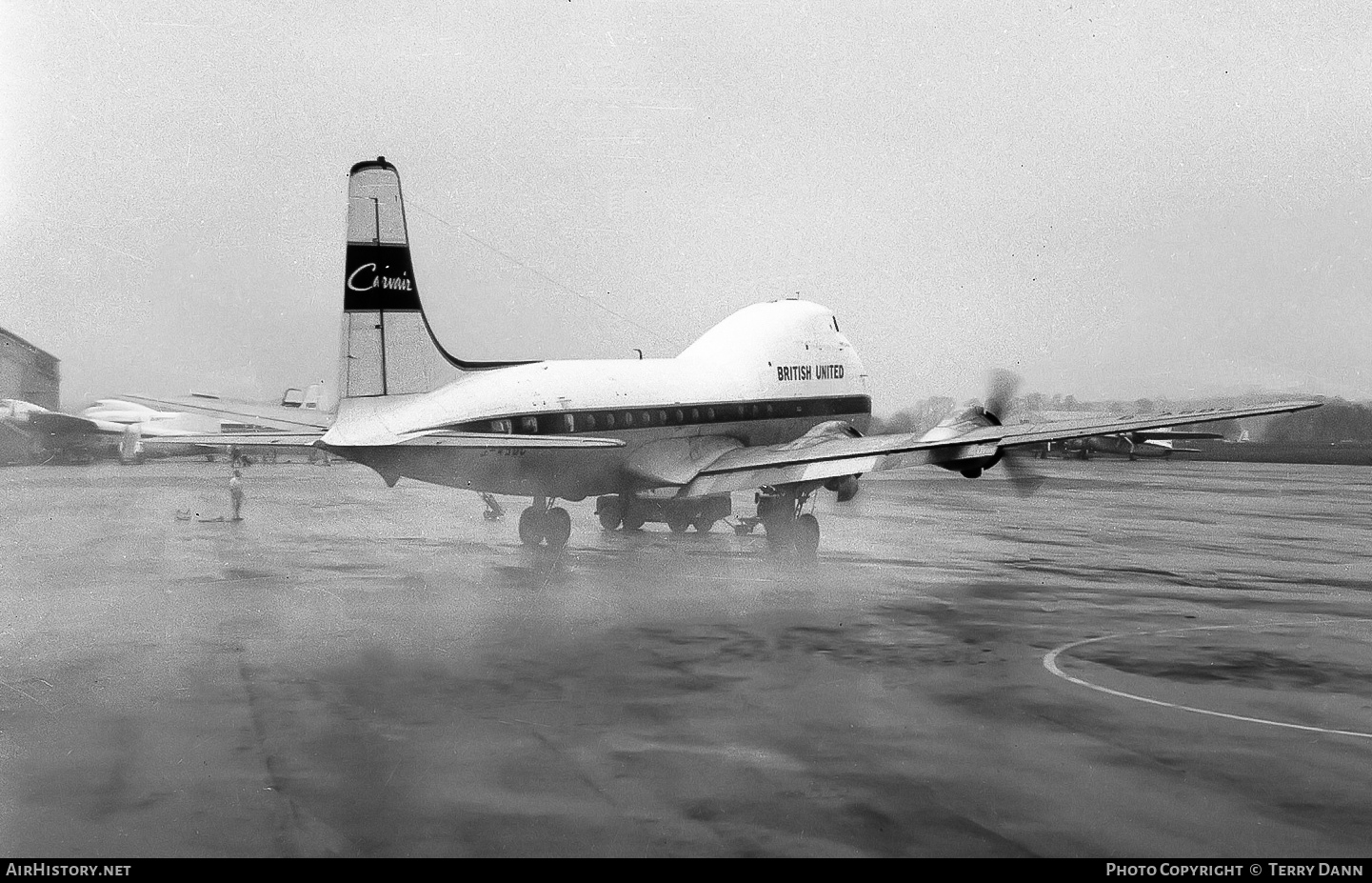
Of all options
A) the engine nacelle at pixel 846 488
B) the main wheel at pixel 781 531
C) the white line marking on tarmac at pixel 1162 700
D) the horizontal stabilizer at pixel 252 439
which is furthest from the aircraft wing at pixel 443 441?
the white line marking on tarmac at pixel 1162 700

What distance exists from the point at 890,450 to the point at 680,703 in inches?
582

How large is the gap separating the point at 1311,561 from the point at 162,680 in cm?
2877

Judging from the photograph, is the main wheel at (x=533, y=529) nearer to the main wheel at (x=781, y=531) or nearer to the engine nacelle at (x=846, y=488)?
the main wheel at (x=781, y=531)

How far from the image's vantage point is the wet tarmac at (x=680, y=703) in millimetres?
10203

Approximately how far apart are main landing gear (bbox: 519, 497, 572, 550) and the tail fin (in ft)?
20.5

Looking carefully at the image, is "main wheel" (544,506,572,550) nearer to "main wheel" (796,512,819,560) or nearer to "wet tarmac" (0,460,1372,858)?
"wet tarmac" (0,460,1372,858)

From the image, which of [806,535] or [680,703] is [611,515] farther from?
[680,703]

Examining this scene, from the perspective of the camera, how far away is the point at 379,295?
28.1 metres

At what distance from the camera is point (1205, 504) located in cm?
5425

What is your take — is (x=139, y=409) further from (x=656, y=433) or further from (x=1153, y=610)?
(x=1153, y=610)

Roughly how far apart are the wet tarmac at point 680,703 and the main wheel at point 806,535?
0.96 m

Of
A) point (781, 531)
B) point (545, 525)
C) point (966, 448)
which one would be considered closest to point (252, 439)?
point (545, 525)

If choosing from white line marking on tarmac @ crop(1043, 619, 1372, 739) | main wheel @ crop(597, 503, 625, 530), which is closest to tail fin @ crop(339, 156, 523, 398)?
main wheel @ crop(597, 503, 625, 530)

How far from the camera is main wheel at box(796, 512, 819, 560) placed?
1292 inches
